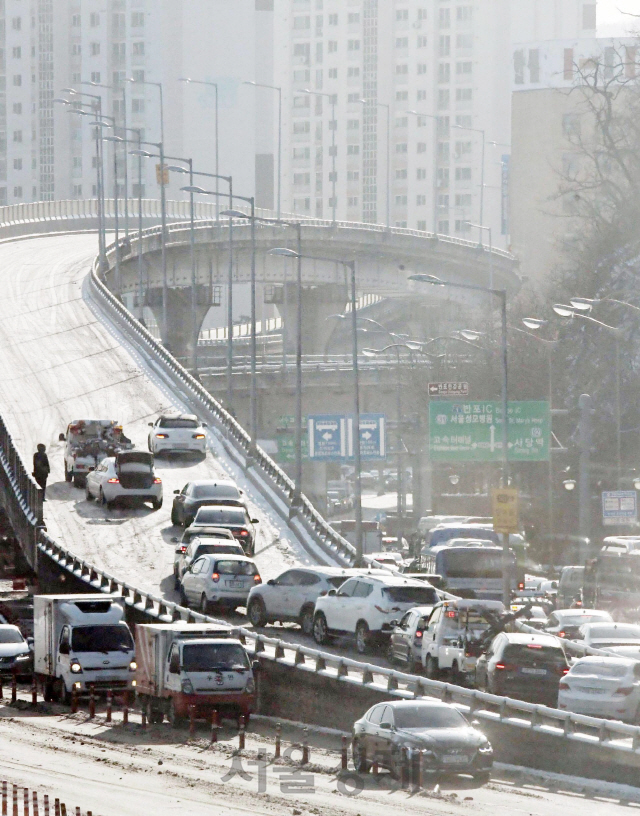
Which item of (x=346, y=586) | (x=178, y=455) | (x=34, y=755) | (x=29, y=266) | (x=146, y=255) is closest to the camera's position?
(x=34, y=755)

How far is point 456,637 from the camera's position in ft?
100

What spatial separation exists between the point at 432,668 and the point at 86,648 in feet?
21.5

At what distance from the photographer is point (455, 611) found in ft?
100

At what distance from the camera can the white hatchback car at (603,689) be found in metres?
27.2

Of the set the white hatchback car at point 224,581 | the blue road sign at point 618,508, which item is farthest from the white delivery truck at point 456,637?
the blue road sign at point 618,508

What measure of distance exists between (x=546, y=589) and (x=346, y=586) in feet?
68.4

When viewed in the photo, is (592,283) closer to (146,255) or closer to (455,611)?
(146,255)

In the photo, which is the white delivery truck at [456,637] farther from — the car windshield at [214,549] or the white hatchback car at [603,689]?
the car windshield at [214,549]

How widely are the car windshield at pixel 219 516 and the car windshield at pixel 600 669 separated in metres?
19.6

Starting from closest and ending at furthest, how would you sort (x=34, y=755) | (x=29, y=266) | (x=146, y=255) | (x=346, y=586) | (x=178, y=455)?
(x=34, y=755), (x=346, y=586), (x=178, y=455), (x=29, y=266), (x=146, y=255)

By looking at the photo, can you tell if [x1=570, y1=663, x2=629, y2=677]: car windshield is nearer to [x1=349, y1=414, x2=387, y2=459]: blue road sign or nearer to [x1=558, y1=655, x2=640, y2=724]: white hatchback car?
[x1=558, y1=655, x2=640, y2=724]: white hatchback car

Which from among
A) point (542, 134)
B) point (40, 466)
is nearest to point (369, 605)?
point (40, 466)

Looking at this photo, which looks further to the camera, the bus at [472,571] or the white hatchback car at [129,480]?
the white hatchback car at [129,480]

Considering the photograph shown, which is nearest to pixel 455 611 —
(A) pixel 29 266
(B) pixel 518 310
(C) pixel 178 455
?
(C) pixel 178 455
